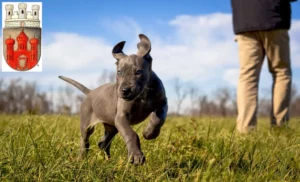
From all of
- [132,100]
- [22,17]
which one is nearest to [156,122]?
[132,100]

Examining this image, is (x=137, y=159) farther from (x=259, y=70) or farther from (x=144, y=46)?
(x=259, y=70)

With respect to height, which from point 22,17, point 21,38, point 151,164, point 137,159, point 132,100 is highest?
point 22,17

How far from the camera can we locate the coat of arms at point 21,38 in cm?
385

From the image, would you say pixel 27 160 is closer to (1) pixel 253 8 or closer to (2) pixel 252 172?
(2) pixel 252 172

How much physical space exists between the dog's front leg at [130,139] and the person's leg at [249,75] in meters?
3.06

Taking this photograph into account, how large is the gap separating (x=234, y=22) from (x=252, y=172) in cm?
315

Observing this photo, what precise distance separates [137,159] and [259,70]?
3420 millimetres

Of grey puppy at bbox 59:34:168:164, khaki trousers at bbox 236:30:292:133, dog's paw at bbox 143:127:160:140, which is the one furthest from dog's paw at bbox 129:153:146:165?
khaki trousers at bbox 236:30:292:133

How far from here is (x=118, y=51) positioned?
7.82 ft

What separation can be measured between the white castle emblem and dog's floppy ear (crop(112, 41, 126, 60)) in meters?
1.83

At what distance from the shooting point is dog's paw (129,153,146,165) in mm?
2139

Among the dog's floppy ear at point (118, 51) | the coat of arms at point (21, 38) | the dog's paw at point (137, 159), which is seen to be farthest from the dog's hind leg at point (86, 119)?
the coat of arms at point (21, 38)

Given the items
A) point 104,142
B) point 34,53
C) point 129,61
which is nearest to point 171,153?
point 104,142

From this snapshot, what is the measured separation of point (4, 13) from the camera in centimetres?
399
